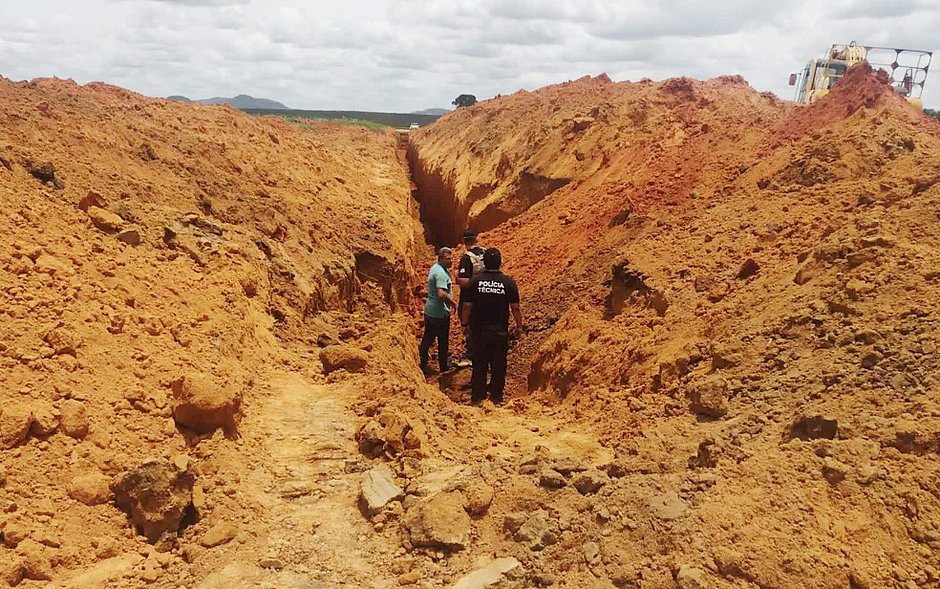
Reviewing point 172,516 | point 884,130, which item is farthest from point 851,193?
point 172,516

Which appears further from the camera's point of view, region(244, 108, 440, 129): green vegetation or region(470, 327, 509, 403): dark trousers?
region(244, 108, 440, 129): green vegetation

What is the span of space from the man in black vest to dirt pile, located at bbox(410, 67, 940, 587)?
474mm

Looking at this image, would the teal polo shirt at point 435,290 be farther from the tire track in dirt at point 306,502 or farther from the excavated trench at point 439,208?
the excavated trench at point 439,208

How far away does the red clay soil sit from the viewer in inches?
114

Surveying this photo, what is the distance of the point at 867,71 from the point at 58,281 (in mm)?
9851

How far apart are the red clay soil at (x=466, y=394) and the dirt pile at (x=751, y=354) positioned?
0.02 metres

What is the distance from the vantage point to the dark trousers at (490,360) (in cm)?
615

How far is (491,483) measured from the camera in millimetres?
3598

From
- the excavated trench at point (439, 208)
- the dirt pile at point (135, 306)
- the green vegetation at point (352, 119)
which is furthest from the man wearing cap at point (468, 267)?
the green vegetation at point (352, 119)

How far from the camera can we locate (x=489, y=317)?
6117 millimetres

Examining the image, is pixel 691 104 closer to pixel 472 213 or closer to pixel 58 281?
pixel 472 213

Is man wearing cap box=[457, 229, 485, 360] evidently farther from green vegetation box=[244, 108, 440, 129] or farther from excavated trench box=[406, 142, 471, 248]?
green vegetation box=[244, 108, 440, 129]

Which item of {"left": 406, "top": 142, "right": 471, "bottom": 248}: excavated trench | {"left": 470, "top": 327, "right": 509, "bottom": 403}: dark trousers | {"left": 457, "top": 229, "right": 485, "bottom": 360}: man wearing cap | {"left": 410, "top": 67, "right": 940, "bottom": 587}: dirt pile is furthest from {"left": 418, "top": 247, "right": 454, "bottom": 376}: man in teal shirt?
{"left": 406, "top": 142, "right": 471, "bottom": 248}: excavated trench

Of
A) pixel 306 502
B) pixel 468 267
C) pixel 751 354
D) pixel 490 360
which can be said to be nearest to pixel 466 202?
pixel 468 267
